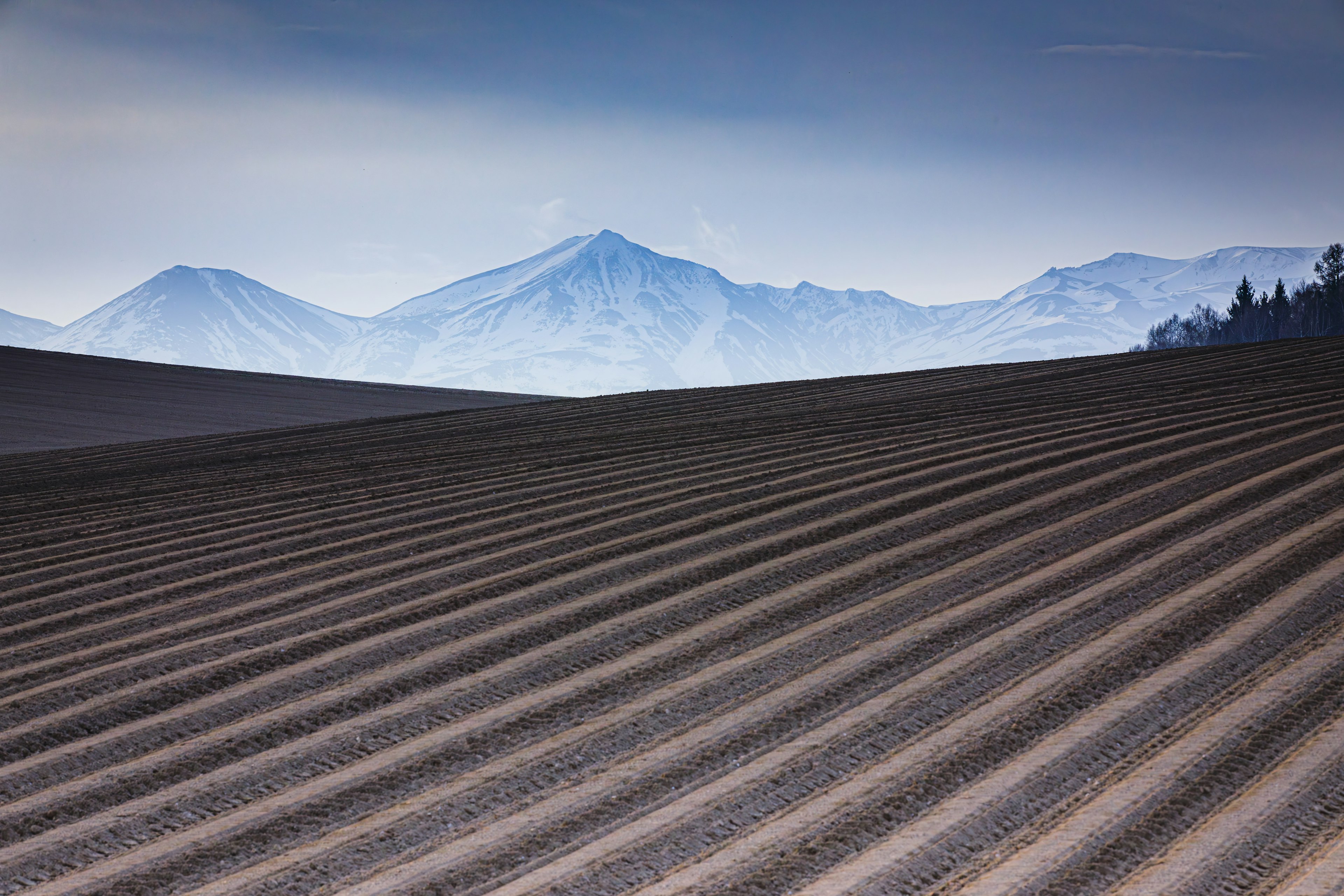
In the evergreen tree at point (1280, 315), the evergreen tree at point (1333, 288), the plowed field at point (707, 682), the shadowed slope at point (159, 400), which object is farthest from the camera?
the evergreen tree at point (1280, 315)

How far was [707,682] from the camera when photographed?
522 cm

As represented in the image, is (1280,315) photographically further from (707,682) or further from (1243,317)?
(707,682)

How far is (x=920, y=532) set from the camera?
7.41 m

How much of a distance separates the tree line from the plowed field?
59.0 meters

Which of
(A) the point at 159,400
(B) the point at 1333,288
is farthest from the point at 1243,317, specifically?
(A) the point at 159,400

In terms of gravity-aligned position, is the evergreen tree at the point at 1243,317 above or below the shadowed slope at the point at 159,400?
above

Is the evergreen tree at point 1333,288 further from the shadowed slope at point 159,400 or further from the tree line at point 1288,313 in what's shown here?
the shadowed slope at point 159,400

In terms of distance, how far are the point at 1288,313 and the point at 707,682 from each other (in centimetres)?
7502

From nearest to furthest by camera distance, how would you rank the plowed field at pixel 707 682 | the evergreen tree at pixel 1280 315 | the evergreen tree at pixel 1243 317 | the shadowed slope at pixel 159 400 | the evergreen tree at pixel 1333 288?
the plowed field at pixel 707 682 < the shadowed slope at pixel 159 400 < the evergreen tree at pixel 1333 288 < the evergreen tree at pixel 1280 315 < the evergreen tree at pixel 1243 317

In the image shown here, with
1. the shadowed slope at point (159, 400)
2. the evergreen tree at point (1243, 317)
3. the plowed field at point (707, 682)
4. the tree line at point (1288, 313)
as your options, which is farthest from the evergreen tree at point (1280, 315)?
the plowed field at point (707, 682)

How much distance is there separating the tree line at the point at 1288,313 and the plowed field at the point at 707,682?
194 feet

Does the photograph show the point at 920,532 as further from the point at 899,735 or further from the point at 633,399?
the point at 633,399

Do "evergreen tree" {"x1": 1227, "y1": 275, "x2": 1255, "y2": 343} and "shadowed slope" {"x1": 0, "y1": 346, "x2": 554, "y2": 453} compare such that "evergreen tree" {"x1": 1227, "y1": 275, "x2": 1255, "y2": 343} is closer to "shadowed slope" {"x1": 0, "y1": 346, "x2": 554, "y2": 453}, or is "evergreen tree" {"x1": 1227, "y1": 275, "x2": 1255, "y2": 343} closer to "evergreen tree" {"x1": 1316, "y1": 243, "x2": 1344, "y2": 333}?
"evergreen tree" {"x1": 1316, "y1": 243, "x2": 1344, "y2": 333}

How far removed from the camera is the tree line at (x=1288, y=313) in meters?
63.1
